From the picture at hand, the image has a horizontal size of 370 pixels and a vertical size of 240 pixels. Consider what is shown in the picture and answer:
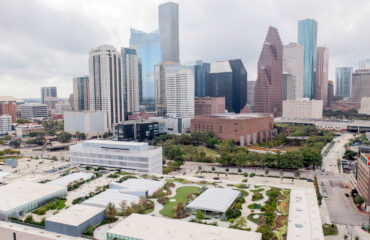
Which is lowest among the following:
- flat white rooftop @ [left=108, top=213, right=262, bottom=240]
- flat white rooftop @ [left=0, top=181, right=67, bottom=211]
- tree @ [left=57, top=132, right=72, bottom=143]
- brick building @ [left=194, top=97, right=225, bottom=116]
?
tree @ [left=57, top=132, right=72, bottom=143]

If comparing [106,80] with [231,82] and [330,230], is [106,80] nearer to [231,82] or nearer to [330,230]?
[231,82]

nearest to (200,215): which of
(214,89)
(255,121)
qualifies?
(255,121)

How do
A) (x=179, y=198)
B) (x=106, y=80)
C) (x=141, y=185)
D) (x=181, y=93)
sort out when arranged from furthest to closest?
(x=181, y=93), (x=106, y=80), (x=141, y=185), (x=179, y=198)

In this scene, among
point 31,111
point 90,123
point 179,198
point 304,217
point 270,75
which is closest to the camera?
point 304,217

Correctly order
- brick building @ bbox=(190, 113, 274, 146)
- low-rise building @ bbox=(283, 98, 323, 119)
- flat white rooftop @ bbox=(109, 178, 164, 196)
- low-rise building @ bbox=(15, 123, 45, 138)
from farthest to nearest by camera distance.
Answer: low-rise building @ bbox=(283, 98, 323, 119)
low-rise building @ bbox=(15, 123, 45, 138)
brick building @ bbox=(190, 113, 274, 146)
flat white rooftop @ bbox=(109, 178, 164, 196)

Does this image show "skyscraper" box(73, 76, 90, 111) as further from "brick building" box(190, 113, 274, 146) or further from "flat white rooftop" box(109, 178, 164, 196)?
"flat white rooftop" box(109, 178, 164, 196)

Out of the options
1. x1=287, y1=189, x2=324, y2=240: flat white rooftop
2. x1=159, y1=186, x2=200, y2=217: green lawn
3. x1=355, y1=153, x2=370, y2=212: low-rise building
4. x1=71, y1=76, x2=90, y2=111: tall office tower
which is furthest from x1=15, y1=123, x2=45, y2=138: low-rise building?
x1=355, y1=153, x2=370, y2=212: low-rise building

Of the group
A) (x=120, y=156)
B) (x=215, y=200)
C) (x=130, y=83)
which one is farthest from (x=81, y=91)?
(x=215, y=200)
